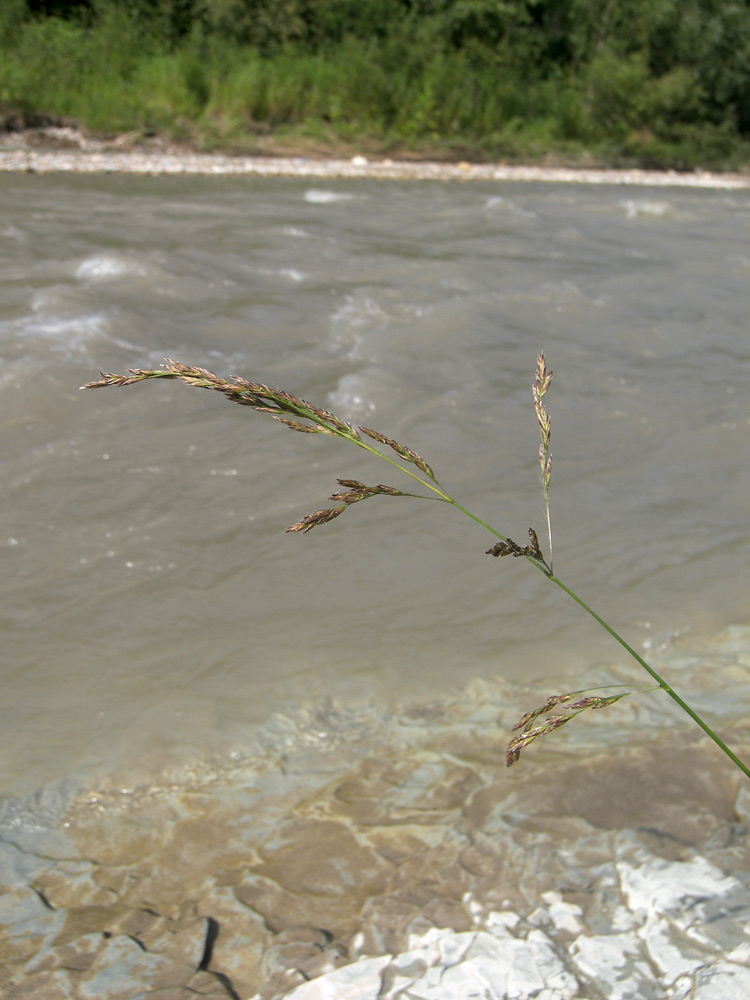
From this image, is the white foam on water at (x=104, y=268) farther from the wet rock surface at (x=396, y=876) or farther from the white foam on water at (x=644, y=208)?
the white foam on water at (x=644, y=208)

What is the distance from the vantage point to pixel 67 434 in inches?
156

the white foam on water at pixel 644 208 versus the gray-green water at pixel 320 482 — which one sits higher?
the gray-green water at pixel 320 482

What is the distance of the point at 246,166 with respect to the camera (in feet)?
43.2

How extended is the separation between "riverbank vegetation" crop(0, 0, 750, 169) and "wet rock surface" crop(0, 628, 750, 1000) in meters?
13.8

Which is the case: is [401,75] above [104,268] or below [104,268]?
above

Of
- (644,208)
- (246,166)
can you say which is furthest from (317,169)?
(644,208)

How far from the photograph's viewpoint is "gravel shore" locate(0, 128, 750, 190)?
11933mm

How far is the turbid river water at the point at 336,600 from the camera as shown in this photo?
183 cm

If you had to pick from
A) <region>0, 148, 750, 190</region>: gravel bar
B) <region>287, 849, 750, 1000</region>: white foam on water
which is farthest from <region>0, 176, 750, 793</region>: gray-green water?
<region>0, 148, 750, 190</region>: gravel bar

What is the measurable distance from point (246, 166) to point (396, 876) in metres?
12.8

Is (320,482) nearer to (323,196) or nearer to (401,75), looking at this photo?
(323,196)

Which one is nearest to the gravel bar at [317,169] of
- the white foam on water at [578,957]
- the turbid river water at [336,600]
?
the turbid river water at [336,600]

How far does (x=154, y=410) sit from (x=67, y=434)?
0.43 meters

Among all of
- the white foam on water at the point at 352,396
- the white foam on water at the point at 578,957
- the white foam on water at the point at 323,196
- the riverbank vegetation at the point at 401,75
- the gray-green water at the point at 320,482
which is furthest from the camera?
the riverbank vegetation at the point at 401,75
